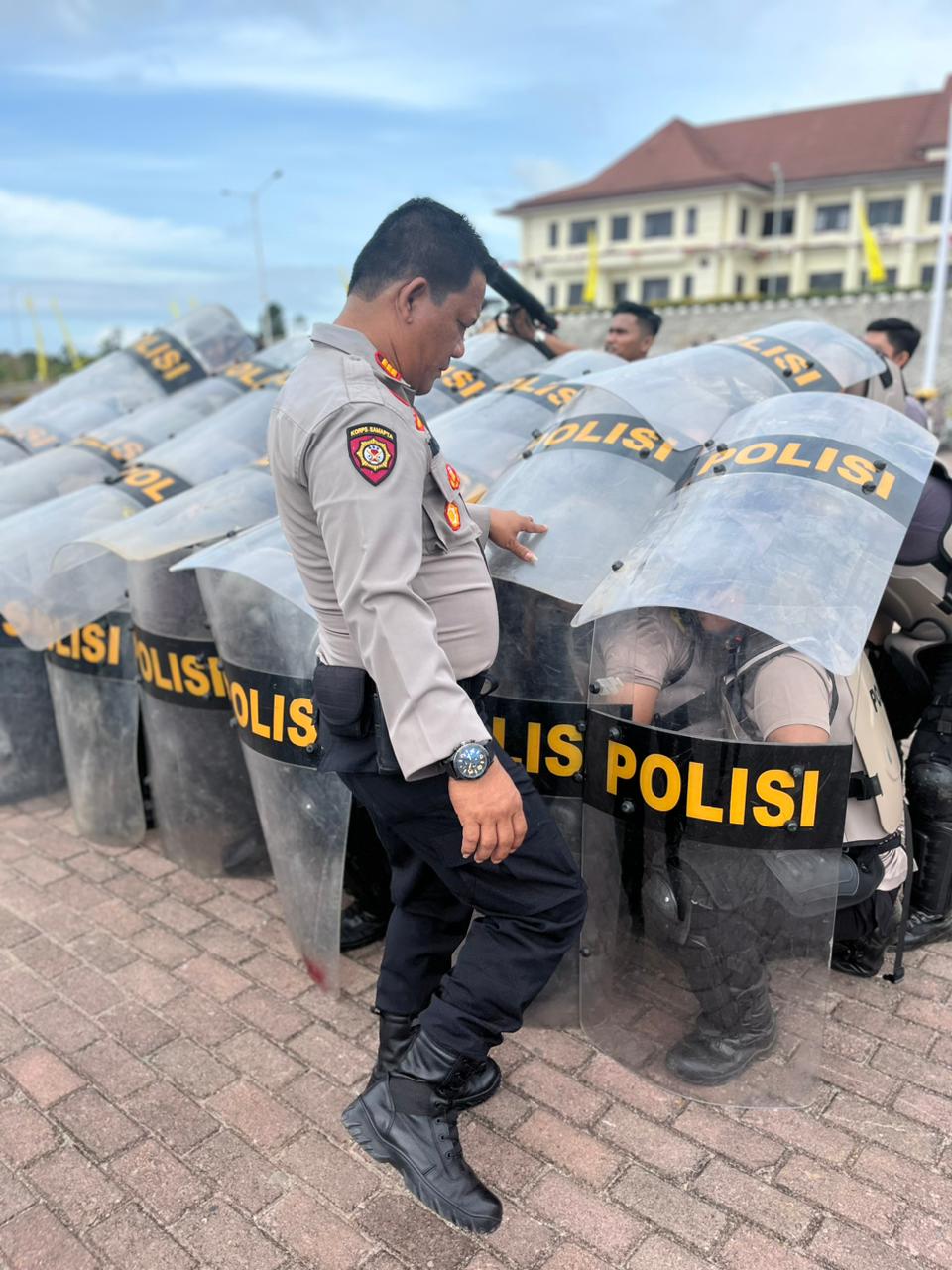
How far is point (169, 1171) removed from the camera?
226cm

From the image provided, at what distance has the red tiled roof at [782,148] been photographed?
43156 millimetres

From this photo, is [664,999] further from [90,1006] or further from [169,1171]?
[90,1006]

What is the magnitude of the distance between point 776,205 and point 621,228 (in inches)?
283

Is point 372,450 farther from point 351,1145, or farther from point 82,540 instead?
point 82,540

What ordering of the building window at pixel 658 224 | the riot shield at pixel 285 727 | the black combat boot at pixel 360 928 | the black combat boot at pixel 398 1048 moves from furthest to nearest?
1. the building window at pixel 658 224
2. the black combat boot at pixel 360 928
3. the riot shield at pixel 285 727
4. the black combat boot at pixel 398 1048

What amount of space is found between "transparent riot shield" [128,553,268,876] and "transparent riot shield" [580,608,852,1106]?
1.46 meters

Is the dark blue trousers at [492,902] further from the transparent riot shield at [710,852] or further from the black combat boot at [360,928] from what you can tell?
the black combat boot at [360,928]

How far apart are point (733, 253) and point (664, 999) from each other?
4710cm

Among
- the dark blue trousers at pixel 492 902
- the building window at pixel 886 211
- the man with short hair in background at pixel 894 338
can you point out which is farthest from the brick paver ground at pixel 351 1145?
the building window at pixel 886 211

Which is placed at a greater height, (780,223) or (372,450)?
(780,223)

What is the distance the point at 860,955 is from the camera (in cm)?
289

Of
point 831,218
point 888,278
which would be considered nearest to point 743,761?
point 888,278

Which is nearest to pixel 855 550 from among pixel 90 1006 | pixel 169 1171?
pixel 169 1171

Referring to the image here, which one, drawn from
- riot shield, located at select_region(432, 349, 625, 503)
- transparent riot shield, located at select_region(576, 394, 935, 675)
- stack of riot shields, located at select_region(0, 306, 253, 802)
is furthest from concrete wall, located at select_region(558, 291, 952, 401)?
transparent riot shield, located at select_region(576, 394, 935, 675)
